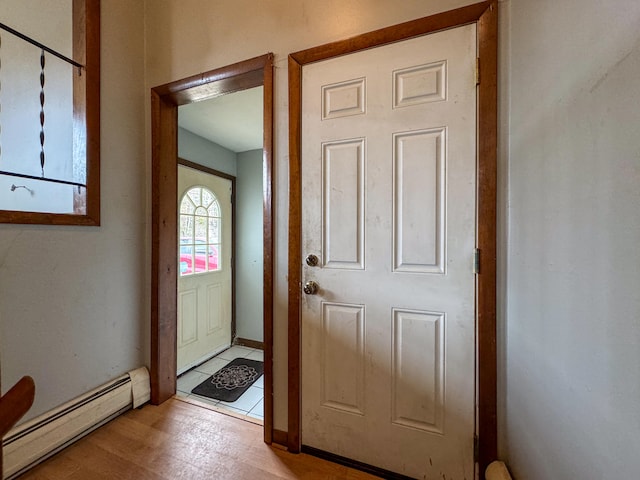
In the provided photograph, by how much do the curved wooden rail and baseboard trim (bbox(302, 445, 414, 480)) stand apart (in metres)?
1.25

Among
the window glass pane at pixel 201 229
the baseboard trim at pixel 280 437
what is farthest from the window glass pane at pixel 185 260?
the baseboard trim at pixel 280 437

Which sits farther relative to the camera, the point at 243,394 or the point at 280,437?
the point at 243,394

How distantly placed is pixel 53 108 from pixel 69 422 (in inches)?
67.8

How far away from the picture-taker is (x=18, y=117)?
1561 millimetres

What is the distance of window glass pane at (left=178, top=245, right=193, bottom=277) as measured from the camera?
2.73 metres

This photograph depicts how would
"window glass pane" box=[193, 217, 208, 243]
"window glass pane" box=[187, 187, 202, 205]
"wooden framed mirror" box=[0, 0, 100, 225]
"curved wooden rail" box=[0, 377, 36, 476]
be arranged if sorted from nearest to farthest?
"curved wooden rail" box=[0, 377, 36, 476]
"wooden framed mirror" box=[0, 0, 100, 225]
"window glass pane" box=[187, 187, 202, 205]
"window glass pane" box=[193, 217, 208, 243]

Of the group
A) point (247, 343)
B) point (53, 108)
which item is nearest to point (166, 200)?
point (53, 108)

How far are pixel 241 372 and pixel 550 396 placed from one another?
2620 millimetres

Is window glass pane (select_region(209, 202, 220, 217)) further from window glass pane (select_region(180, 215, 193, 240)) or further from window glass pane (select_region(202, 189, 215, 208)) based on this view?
window glass pane (select_region(180, 215, 193, 240))

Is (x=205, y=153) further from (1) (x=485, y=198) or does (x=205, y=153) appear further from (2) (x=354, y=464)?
(2) (x=354, y=464)

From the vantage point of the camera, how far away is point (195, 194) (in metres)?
2.91

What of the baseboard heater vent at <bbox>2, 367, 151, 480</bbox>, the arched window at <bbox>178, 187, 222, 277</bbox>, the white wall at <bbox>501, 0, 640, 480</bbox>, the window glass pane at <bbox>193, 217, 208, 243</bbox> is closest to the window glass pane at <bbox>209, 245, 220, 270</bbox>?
the arched window at <bbox>178, 187, 222, 277</bbox>

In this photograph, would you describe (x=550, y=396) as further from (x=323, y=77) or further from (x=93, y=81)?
(x=93, y=81)

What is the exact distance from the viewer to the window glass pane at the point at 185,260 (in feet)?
8.96
